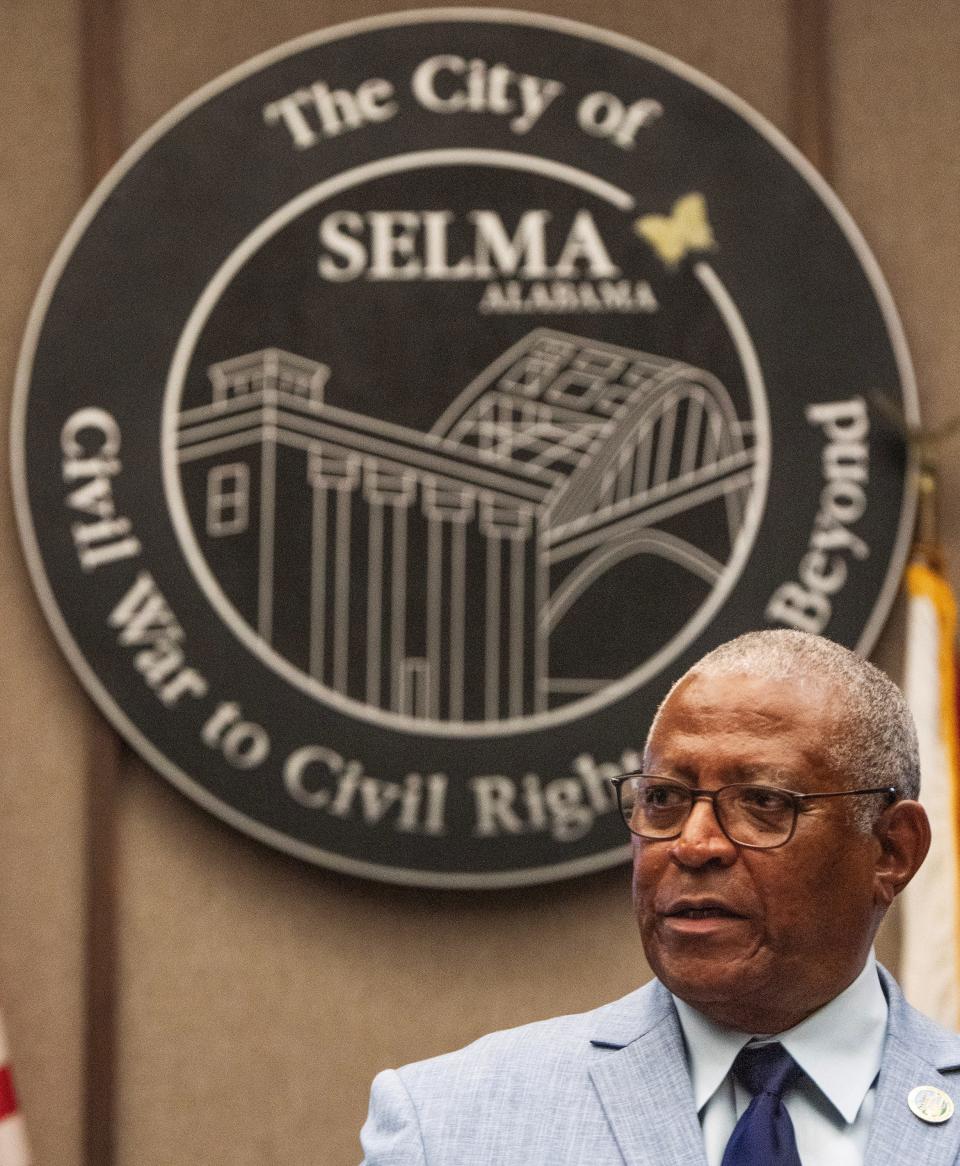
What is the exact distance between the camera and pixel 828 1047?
1.40 meters

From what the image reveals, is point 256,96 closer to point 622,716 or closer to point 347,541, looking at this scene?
point 347,541

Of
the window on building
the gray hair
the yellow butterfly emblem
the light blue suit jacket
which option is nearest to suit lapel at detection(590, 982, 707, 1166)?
the light blue suit jacket

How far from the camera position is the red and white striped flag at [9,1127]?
8.56 ft

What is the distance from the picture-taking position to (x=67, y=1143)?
8.91 feet

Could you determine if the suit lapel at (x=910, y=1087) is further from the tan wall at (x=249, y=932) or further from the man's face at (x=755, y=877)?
the tan wall at (x=249, y=932)

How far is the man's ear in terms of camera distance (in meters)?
1.47

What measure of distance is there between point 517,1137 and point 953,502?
1.62 meters

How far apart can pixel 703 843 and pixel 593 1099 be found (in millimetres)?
245

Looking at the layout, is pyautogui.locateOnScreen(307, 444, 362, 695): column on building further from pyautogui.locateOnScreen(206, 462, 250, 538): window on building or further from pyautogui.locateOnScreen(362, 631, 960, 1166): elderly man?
pyautogui.locateOnScreen(362, 631, 960, 1166): elderly man

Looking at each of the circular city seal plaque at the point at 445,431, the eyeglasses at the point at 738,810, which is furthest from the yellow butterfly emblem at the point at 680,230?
the eyeglasses at the point at 738,810

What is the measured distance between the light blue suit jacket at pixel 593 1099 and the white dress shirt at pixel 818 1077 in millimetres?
15

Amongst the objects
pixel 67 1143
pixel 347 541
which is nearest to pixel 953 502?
pixel 347 541

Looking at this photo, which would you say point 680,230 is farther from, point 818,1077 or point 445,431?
point 818,1077

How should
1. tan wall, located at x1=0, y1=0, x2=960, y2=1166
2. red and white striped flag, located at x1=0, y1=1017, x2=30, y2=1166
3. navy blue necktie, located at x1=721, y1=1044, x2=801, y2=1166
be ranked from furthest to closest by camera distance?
1. tan wall, located at x1=0, y1=0, x2=960, y2=1166
2. red and white striped flag, located at x1=0, y1=1017, x2=30, y2=1166
3. navy blue necktie, located at x1=721, y1=1044, x2=801, y2=1166
